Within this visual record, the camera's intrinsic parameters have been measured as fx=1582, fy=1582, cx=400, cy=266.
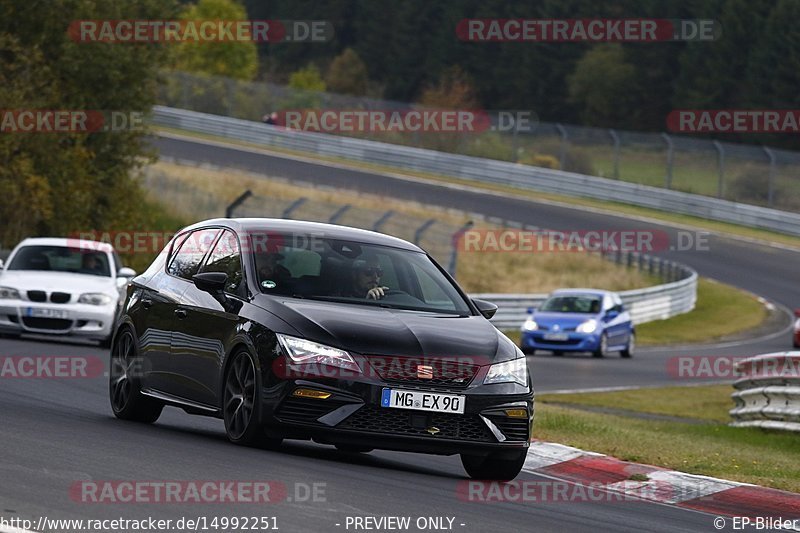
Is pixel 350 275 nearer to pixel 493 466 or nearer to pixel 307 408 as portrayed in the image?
pixel 307 408

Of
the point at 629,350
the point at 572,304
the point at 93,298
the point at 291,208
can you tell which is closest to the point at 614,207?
the point at 291,208

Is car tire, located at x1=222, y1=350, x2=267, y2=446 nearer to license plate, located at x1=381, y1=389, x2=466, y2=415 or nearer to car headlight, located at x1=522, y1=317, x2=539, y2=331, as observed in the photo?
license plate, located at x1=381, y1=389, x2=466, y2=415

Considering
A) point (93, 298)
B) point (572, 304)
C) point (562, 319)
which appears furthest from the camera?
point (572, 304)

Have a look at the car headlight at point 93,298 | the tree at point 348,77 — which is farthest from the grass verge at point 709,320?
the tree at point 348,77

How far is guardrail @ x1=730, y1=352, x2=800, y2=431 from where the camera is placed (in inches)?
692

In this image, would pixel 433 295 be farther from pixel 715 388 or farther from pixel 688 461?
pixel 715 388

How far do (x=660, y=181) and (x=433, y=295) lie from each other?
152 ft

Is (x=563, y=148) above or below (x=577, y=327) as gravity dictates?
above

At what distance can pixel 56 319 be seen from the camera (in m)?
20.6

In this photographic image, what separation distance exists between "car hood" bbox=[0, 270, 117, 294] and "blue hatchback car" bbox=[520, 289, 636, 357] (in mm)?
10732

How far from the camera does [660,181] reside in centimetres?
5628

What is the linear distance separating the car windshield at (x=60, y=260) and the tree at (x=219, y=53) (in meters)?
63.8

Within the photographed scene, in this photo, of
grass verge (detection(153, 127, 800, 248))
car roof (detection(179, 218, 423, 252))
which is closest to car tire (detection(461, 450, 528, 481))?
car roof (detection(179, 218, 423, 252))

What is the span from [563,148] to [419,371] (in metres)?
48.2
